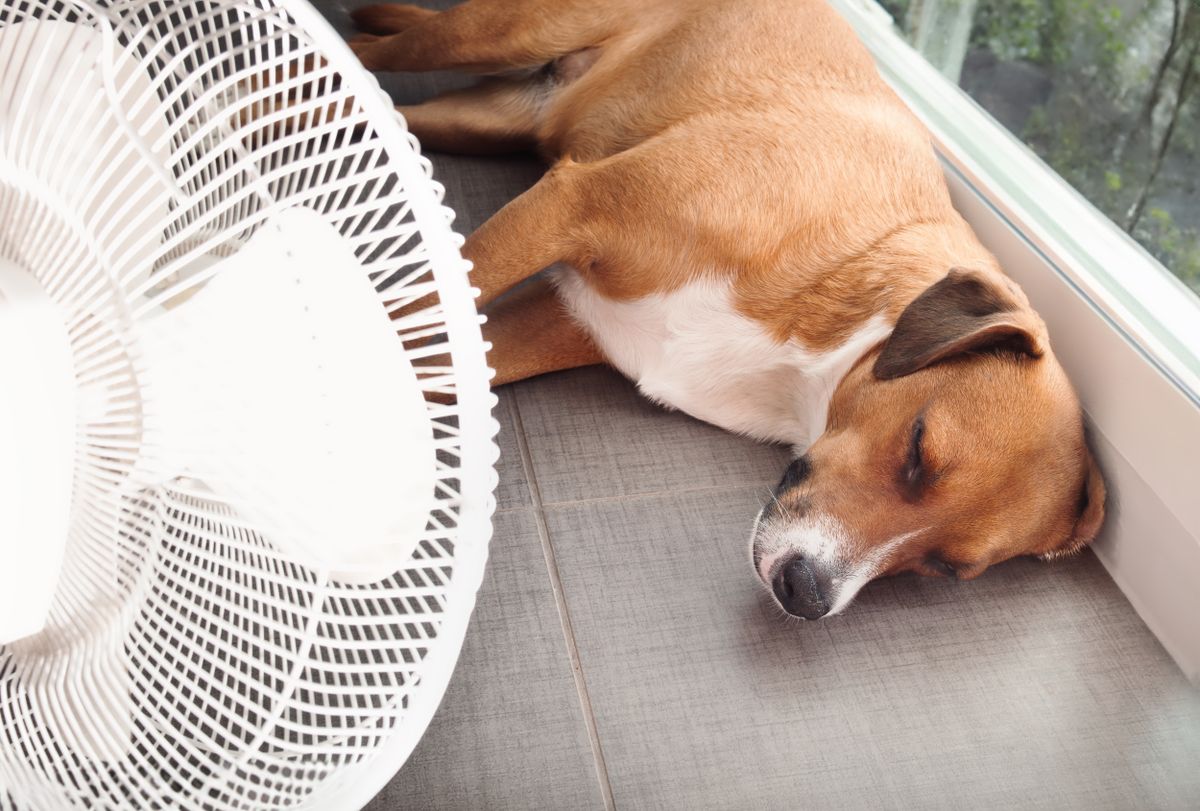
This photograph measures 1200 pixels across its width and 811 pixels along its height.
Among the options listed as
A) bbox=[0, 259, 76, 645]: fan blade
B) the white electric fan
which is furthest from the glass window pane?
bbox=[0, 259, 76, 645]: fan blade

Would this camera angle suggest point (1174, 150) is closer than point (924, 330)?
No

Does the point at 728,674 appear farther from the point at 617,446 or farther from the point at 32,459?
the point at 32,459

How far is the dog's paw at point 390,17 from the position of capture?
95.2 inches

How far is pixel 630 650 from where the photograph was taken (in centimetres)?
147

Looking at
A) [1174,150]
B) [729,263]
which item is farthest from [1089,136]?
[729,263]

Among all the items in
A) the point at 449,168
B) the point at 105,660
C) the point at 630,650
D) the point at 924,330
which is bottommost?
the point at 630,650

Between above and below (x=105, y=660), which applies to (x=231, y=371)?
above

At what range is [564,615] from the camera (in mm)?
1496

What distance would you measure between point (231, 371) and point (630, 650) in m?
0.78

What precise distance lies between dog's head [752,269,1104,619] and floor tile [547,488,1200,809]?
0.08 meters

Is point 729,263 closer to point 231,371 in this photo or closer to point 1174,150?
point 1174,150

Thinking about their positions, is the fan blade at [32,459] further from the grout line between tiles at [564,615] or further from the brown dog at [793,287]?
the brown dog at [793,287]

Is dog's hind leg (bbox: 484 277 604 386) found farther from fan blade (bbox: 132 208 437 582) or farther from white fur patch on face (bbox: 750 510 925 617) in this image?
fan blade (bbox: 132 208 437 582)

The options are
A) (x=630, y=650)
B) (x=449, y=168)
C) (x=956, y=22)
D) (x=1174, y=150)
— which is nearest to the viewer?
(x=630, y=650)
